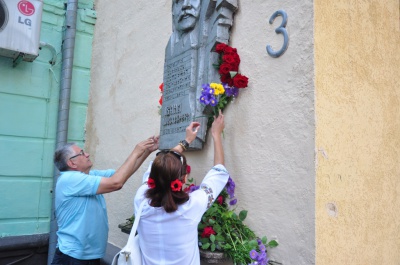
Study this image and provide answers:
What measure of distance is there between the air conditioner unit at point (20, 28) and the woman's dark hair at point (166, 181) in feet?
9.18

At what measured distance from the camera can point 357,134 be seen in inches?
90.0

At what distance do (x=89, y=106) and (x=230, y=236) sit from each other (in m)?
3.00

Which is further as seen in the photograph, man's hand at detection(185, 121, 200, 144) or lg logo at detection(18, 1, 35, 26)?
lg logo at detection(18, 1, 35, 26)

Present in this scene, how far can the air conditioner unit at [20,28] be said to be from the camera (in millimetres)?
3875

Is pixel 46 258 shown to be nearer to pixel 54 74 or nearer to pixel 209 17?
pixel 54 74

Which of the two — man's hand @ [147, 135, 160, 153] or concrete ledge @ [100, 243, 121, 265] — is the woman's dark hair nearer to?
man's hand @ [147, 135, 160, 153]

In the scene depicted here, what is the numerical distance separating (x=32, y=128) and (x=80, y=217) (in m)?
1.94

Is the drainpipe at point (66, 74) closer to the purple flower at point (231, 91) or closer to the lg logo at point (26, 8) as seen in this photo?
the lg logo at point (26, 8)

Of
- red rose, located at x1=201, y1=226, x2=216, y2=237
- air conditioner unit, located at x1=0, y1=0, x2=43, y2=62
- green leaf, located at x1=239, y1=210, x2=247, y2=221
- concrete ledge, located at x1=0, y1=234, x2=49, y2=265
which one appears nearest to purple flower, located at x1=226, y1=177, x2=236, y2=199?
green leaf, located at x1=239, y1=210, x2=247, y2=221

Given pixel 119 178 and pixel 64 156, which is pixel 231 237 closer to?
pixel 119 178

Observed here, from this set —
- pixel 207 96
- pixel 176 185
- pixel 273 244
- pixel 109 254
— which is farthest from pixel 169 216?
pixel 109 254

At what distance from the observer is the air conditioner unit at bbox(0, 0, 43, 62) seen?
388 cm

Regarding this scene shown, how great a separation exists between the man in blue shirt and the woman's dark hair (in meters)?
0.73

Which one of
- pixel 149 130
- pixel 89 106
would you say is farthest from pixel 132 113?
pixel 89 106
